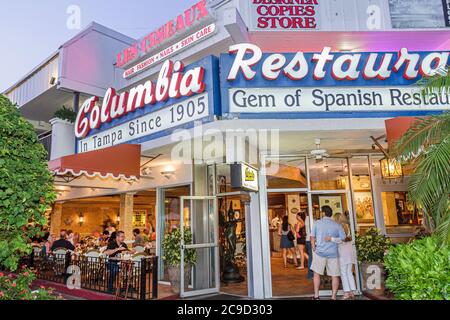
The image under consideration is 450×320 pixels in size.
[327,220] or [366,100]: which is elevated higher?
[366,100]

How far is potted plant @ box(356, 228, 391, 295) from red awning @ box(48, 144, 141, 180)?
211 inches

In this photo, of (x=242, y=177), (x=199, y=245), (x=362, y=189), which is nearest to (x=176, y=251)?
(x=199, y=245)

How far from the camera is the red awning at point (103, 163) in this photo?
723 cm

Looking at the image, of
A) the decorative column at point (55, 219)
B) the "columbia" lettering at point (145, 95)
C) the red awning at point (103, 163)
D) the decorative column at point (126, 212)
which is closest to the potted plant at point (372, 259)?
the "columbia" lettering at point (145, 95)

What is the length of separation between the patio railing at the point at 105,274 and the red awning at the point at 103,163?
6.58 feet

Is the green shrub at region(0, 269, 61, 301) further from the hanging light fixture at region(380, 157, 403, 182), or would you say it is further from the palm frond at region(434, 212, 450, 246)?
the hanging light fixture at region(380, 157, 403, 182)

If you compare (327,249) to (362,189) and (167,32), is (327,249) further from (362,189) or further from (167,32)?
(167,32)

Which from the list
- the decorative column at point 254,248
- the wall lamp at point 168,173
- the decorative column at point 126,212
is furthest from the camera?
the decorative column at point 126,212

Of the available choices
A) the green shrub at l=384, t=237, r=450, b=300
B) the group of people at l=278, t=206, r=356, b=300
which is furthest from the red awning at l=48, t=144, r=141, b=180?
the green shrub at l=384, t=237, r=450, b=300

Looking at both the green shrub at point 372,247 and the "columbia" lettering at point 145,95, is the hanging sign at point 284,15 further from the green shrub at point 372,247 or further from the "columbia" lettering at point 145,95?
the green shrub at point 372,247

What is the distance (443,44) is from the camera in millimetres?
9766
